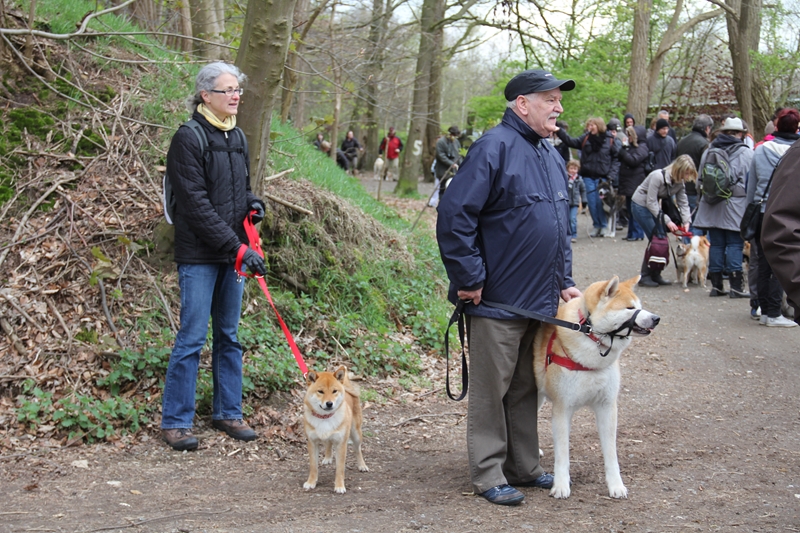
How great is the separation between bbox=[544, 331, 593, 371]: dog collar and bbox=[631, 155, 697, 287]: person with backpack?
23.6 feet

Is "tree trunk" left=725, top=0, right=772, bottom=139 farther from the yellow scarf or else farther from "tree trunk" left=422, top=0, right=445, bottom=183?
the yellow scarf

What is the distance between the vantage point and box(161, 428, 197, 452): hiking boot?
5176mm

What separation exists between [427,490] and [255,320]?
2907 mm

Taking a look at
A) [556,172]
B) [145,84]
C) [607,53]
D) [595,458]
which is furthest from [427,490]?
[607,53]

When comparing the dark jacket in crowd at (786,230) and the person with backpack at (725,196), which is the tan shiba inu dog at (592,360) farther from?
the person with backpack at (725,196)

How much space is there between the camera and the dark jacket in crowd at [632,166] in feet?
47.3

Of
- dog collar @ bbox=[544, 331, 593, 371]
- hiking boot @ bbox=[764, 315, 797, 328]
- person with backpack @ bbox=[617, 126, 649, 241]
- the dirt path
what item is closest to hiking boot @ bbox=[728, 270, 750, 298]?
hiking boot @ bbox=[764, 315, 797, 328]

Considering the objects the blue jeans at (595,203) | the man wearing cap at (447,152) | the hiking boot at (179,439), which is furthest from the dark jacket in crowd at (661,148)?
the hiking boot at (179,439)

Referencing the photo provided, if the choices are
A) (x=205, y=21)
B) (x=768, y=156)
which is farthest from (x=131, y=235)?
(x=768, y=156)

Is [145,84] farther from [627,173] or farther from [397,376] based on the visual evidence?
[627,173]

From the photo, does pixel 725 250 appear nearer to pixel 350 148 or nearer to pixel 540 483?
pixel 540 483

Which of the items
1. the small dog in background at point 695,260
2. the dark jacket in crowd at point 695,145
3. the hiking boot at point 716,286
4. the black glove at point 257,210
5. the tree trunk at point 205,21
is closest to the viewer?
the black glove at point 257,210

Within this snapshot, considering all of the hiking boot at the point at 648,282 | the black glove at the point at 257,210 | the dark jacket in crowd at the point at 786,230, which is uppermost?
the dark jacket in crowd at the point at 786,230

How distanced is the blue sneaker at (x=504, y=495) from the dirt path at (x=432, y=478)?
0.15 feet
